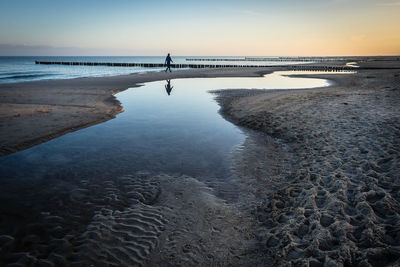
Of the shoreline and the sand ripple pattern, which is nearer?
the sand ripple pattern

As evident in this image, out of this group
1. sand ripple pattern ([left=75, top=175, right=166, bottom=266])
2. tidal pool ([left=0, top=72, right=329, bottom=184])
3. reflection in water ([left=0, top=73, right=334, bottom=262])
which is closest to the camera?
sand ripple pattern ([left=75, top=175, right=166, bottom=266])

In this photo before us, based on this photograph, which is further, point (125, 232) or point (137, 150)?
point (137, 150)

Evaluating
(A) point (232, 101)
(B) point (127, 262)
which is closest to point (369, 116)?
(A) point (232, 101)

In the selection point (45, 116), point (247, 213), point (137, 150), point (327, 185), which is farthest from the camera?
point (45, 116)

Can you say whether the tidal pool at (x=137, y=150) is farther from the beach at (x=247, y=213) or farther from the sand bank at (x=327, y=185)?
the sand bank at (x=327, y=185)

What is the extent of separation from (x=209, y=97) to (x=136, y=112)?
7.22 metres

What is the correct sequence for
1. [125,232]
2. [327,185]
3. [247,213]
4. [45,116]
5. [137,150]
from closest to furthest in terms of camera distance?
1. [125,232]
2. [247,213]
3. [327,185]
4. [137,150]
5. [45,116]

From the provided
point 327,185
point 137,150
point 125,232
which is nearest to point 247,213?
point 327,185

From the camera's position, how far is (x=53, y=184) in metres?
6.08

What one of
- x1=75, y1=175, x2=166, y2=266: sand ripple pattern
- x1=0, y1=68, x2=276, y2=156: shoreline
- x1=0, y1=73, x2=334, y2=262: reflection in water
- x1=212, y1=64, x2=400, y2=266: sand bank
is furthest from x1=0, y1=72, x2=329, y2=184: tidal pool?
x1=75, y1=175, x2=166, y2=266: sand ripple pattern

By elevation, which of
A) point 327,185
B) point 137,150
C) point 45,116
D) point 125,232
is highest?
point 45,116

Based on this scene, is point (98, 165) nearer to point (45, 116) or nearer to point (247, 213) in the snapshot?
point (247, 213)

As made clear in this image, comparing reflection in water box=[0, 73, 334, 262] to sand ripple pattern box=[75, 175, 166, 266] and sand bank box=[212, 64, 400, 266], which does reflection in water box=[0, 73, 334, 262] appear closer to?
sand ripple pattern box=[75, 175, 166, 266]

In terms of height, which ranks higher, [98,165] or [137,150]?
[137,150]
